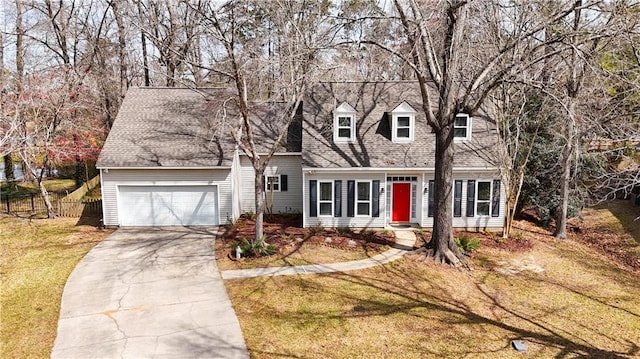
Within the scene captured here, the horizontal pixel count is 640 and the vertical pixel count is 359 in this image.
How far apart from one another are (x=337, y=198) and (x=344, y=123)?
3360 millimetres

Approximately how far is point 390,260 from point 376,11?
804 centimetres

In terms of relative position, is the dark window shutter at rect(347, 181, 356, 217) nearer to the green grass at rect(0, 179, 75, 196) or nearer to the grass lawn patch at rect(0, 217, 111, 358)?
the grass lawn patch at rect(0, 217, 111, 358)

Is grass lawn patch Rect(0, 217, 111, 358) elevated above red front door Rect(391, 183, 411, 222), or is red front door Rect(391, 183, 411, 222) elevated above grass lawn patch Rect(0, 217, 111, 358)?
red front door Rect(391, 183, 411, 222)

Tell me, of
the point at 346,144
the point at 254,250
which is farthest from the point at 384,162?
the point at 254,250

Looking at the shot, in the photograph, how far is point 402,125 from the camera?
17406 millimetres

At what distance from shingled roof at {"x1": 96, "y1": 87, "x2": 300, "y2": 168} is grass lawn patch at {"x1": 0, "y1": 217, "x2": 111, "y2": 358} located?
3.32 metres

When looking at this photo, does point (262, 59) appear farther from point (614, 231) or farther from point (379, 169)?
point (614, 231)

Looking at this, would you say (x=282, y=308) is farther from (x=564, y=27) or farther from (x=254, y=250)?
(x=564, y=27)

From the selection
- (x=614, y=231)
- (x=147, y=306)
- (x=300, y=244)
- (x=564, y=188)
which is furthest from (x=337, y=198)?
(x=614, y=231)

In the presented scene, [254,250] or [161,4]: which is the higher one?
[161,4]

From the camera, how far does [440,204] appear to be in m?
13.3

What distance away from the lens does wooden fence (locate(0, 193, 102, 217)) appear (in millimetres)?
18516

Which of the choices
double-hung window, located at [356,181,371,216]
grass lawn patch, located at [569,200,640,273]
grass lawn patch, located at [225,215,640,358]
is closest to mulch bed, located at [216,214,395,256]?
double-hung window, located at [356,181,371,216]

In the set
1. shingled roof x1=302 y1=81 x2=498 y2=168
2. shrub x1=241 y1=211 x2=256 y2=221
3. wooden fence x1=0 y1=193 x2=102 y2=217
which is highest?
shingled roof x1=302 y1=81 x2=498 y2=168
